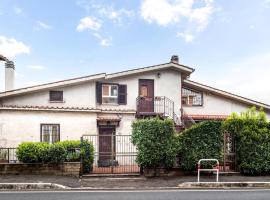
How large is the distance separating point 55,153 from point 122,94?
8.11 meters

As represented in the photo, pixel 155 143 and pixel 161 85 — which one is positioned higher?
pixel 161 85

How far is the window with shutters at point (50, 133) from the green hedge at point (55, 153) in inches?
157

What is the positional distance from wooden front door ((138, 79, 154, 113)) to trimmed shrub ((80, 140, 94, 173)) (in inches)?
272

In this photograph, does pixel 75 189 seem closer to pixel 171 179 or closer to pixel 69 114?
pixel 171 179

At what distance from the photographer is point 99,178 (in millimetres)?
13359

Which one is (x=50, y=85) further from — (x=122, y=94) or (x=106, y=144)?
(x=106, y=144)

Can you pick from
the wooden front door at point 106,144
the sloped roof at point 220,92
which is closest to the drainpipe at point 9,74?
the wooden front door at point 106,144

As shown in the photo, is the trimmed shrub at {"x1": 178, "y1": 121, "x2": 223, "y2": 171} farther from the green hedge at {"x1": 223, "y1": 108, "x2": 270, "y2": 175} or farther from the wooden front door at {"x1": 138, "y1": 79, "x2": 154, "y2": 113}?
the wooden front door at {"x1": 138, "y1": 79, "x2": 154, "y2": 113}

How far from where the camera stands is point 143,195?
9711mm

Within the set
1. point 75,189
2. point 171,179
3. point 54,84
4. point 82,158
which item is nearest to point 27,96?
point 54,84

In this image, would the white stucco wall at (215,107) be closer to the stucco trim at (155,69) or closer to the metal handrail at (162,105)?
the metal handrail at (162,105)

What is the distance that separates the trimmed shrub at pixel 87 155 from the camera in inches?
547

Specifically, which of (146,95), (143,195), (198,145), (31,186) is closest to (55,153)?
(31,186)

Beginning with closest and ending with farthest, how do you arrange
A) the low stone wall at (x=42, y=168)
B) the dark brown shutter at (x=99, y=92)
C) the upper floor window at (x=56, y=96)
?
the low stone wall at (x=42, y=168)
the upper floor window at (x=56, y=96)
the dark brown shutter at (x=99, y=92)
